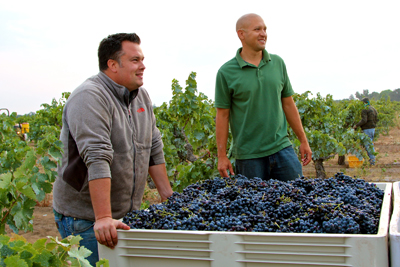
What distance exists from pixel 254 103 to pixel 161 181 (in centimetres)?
88

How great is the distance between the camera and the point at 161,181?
88.7 inches

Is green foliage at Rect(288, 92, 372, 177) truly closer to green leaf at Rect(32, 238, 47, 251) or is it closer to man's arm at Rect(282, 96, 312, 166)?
man's arm at Rect(282, 96, 312, 166)

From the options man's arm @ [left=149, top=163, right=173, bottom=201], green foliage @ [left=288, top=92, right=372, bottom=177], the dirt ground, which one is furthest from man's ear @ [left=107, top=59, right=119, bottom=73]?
green foliage @ [left=288, top=92, right=372, bottom=177]

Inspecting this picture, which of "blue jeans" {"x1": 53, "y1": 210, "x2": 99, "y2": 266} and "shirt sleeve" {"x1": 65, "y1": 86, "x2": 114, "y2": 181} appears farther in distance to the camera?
"blue jeans" {"x1": 53, "y1": 210, "x2": 99, "y2": 266}

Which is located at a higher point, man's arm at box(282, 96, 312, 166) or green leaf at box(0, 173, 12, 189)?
man's arm at box(282, 96, 312, 166)

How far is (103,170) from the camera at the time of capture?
65.4 inches

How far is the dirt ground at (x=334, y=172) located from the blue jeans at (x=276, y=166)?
305 centimetres

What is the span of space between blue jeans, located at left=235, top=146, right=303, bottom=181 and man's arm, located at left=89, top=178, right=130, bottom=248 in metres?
1.26

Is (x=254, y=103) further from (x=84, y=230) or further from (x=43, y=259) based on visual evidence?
(x=43, y=259)

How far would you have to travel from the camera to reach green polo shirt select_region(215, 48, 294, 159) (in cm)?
263

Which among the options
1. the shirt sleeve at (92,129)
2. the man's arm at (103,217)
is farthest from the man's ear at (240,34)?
the man's arm at (103,217)

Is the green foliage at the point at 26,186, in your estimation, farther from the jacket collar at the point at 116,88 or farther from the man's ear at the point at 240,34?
the man's ear at the point at 240,34

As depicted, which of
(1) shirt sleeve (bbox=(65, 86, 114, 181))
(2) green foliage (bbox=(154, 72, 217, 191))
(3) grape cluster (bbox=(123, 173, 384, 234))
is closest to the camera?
(3) grape cluster (bbox=(123, 173, 384, 234))

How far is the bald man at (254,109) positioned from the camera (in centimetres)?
263
